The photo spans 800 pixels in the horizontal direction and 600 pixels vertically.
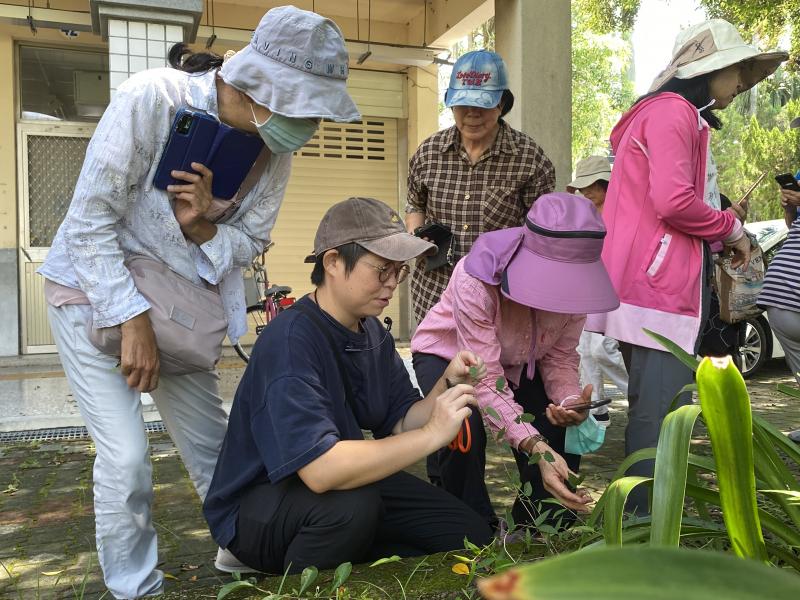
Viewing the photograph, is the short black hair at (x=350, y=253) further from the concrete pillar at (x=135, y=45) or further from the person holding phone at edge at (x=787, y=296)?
the concrete pillar at (x=135, y=45)

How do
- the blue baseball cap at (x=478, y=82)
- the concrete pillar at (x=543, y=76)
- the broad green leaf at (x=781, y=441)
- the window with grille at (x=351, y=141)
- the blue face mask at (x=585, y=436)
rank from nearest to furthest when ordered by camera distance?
the broad green leaf at (x=781, y=441) → the blue face mask at (x=585, y=436) → the blue baseball cap at (x=478, y=82) → the concrete pillar at (x=543, y=76) → the window with grille at (x=351, y=141)

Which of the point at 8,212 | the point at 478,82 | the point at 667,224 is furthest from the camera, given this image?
the point at 8,212

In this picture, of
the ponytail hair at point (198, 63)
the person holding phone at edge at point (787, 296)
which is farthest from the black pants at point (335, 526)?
the person holding phone at edge at point (787, 296)

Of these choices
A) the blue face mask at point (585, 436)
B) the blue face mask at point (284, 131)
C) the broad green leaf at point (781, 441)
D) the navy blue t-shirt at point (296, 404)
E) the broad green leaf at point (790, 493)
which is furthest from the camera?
the blue face mask at point (585, 436)

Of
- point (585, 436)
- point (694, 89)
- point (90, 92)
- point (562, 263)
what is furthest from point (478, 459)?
point (90, 92)

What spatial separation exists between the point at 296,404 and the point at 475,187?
8.09ft

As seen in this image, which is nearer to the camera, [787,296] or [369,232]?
[369,232]

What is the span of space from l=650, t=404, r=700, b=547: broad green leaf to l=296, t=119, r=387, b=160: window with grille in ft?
33.4

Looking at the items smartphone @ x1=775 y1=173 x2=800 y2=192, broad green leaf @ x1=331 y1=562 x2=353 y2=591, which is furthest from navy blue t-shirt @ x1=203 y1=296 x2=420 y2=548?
smartphone @ x1=775 y1=173 x2=800 y2=192

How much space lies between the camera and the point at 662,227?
10.7ft

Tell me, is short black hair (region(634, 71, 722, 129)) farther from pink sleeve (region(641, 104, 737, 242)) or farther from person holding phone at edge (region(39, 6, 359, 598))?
person holding phone at edge (region(39, 6, 359, 598))

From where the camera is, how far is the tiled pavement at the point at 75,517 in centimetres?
331

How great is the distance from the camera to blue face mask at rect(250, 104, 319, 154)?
274cm

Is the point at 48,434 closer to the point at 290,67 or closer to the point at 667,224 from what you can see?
the point at 290,67
